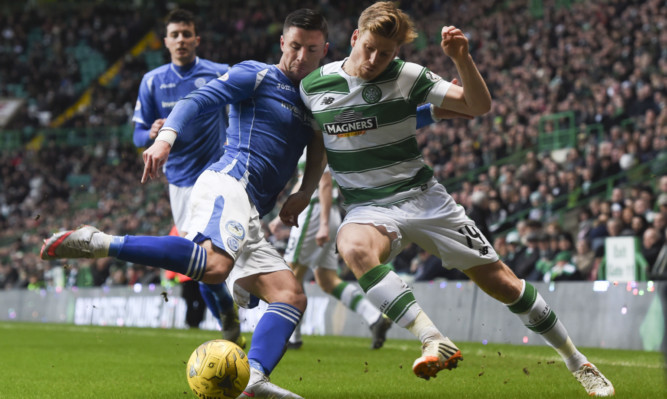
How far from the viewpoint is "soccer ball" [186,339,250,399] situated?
4.44m

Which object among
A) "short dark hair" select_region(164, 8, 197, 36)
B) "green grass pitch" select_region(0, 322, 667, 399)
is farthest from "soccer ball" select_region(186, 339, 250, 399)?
"short dark hair" select_region(164, 8, 197, 36)

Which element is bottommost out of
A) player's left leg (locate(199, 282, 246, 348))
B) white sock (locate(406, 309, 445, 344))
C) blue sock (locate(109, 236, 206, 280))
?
player's left leg (locate(199, 282, 246, 348))

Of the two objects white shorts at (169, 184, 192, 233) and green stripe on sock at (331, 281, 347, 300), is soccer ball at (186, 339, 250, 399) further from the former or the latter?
green stripe on sock at (331, 281, 347, 300)

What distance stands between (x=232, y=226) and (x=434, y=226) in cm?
113

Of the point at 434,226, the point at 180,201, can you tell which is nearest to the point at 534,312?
the point at 434,226

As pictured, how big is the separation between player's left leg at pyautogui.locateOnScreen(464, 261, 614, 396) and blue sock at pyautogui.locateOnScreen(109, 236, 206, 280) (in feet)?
5.45

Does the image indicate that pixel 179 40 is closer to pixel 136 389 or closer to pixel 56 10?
pixel 136 389

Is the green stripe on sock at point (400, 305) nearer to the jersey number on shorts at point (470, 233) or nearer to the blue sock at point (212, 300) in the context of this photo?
the jersey number on shorts at point (470, 233)

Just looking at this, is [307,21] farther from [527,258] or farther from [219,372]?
[527,258]

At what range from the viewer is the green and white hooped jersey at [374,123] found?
4.89 metres

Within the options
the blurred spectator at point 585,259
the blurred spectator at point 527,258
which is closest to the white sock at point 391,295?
the blurred spectator at point 585,259

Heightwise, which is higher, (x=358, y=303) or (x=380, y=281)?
(x=380, y=281)

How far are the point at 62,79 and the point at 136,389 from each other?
30793 mm

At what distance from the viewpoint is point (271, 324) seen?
4.79 meters
